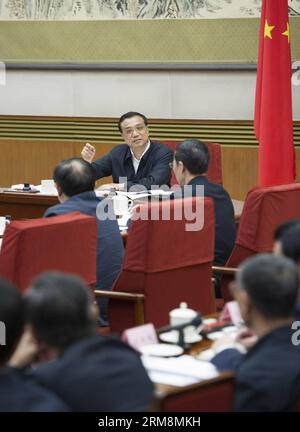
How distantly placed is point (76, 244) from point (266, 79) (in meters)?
3.54

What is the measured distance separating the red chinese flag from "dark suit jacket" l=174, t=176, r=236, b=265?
1.89 metres

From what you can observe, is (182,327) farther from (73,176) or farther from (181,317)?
(73,176)

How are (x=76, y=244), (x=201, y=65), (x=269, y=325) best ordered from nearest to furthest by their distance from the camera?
(x=269, y=325), (x=76, y=244), (x=201, y=65)

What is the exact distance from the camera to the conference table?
311 inches

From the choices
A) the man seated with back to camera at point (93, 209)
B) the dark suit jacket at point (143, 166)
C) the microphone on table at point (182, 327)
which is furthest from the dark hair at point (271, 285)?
the dark suit jacket at point (143, 166)

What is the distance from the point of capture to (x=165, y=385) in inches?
136

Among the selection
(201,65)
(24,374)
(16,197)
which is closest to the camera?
(24,374)

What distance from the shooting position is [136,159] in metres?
8.12

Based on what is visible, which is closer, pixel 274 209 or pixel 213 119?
pixel 274 209

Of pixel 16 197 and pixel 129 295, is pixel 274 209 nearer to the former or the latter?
pixel 129 295

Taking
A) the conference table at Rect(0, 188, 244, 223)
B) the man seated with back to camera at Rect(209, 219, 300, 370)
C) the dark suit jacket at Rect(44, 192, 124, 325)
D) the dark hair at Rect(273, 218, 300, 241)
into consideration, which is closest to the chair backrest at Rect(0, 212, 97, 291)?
the dark suit jacket at Rect(44, 192, 124, 325)

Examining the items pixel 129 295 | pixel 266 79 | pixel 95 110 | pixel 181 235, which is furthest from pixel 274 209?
pixel 95 110

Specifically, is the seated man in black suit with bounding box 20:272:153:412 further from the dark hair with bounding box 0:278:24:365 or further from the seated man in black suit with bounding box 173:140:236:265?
the seated man in black suit with bounding box 173:140:236:265

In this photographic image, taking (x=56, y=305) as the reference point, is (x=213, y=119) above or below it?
above
